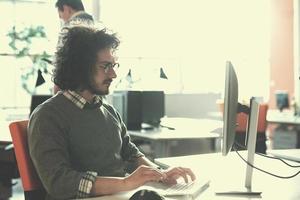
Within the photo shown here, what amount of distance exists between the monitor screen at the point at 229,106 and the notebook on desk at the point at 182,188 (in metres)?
0.16

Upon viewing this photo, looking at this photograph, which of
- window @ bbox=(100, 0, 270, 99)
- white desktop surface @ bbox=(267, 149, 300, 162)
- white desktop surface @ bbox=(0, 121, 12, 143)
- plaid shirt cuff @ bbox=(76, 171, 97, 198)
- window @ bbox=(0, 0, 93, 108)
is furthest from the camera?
window @ bbox=(100, 0, 270, 99)

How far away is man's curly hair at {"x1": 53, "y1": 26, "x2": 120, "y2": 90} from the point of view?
5.34 feet

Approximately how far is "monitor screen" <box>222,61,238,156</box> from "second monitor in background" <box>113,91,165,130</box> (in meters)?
2.47

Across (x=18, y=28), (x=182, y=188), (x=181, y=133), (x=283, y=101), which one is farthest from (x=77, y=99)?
(x=283, y=101)

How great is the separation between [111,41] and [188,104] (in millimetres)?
4278

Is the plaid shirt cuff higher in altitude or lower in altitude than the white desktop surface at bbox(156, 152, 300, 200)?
higher

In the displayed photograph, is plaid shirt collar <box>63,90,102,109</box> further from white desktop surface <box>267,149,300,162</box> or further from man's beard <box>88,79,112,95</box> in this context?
white desktop surface <box>267,149,300,162</box>

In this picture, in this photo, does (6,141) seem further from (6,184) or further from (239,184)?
(239,184)

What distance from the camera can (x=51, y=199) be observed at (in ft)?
4.90

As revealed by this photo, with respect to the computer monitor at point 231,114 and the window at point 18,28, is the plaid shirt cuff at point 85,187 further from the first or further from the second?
the window at point 18,28

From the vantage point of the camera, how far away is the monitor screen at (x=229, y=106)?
1.45 meters

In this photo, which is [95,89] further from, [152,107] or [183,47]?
[183,47]

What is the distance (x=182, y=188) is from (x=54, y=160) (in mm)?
462

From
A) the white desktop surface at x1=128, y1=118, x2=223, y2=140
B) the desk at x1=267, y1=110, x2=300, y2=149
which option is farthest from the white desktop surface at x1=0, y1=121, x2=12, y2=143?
the desk at x1=267, y1=110, x2=300, y2=149
